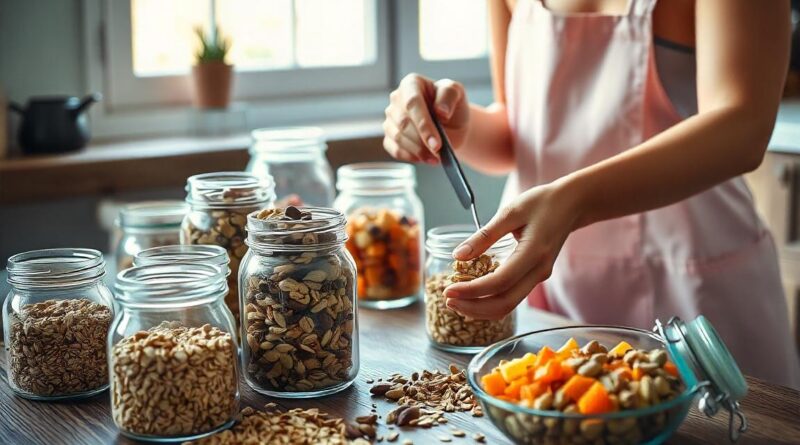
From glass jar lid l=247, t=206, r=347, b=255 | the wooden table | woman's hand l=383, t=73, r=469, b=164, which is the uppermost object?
woman's hand l=383, t=73, r=469, b=164

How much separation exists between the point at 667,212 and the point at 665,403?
681 mm

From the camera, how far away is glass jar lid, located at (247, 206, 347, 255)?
3.43ft

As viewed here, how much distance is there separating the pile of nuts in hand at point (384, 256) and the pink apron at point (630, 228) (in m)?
0.25

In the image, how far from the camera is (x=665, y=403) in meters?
0.88

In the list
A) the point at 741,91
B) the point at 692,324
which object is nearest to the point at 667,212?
the point at 741,91

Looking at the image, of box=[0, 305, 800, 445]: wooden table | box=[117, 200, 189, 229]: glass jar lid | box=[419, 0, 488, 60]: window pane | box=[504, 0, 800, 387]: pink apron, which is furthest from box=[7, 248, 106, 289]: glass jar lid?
box=[419, 0, 488, 60]: window pane

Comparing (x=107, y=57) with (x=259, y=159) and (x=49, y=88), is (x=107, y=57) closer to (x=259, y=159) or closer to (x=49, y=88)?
(x=49, y=88)

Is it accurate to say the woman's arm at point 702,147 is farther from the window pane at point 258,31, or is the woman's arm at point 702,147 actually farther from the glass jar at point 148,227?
the window pane at point 258,31

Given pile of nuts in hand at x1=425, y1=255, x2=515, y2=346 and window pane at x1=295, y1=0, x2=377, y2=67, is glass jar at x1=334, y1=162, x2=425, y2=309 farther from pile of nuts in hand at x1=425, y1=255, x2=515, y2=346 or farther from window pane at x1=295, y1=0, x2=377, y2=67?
window pane at x1=295, y1=0, x2=377, y2=67

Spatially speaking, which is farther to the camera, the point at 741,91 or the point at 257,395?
the point at 741,91

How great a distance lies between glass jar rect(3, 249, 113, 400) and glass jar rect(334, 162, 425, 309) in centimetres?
46

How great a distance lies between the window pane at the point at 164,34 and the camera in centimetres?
240

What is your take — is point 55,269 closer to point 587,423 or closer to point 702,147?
point 587,423

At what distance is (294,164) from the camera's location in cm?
157
